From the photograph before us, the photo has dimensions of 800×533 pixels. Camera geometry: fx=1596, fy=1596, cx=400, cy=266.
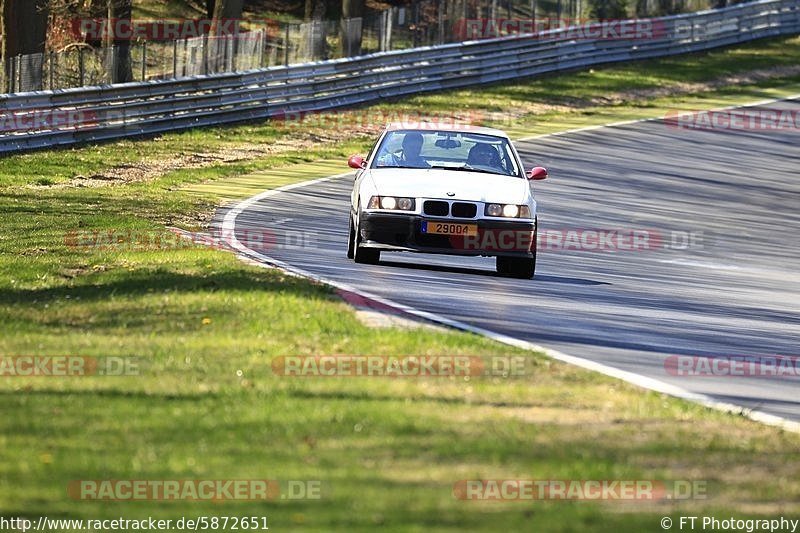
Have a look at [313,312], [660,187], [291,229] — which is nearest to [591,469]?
[313,312]

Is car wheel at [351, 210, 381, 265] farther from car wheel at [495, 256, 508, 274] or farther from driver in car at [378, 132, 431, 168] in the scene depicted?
car wheel at [495, 256, 508, 274]

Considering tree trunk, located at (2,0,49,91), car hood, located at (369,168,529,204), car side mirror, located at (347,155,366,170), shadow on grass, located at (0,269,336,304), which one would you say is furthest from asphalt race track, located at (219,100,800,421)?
tree trunk, located at (2,0,49,91)

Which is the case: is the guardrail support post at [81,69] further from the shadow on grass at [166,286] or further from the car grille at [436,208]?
the shadow on grass at [166,286]

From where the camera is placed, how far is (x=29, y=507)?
22.9 ft

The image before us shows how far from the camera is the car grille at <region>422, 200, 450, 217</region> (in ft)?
52.1

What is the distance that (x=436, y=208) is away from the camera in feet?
52.1

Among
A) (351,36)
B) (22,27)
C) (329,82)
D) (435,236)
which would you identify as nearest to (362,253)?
(435,236)

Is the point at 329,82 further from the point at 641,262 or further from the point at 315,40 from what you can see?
the point at 641,262

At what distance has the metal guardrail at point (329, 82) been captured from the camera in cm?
3052

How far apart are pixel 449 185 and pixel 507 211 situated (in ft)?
A: 2.18

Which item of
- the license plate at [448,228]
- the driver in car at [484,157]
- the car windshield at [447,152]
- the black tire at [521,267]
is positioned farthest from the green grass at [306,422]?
the driver in car at [484,157]

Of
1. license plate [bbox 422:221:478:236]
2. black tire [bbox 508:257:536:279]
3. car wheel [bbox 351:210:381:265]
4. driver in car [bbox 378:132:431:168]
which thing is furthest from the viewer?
driver in car [bbox 378:132:431:168]

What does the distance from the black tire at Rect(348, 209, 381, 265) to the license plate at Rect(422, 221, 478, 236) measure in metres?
0.87

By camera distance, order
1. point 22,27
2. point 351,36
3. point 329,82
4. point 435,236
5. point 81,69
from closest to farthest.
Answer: point 435,236, point 81,69, point 22,27, point 329,82, point 351,36
